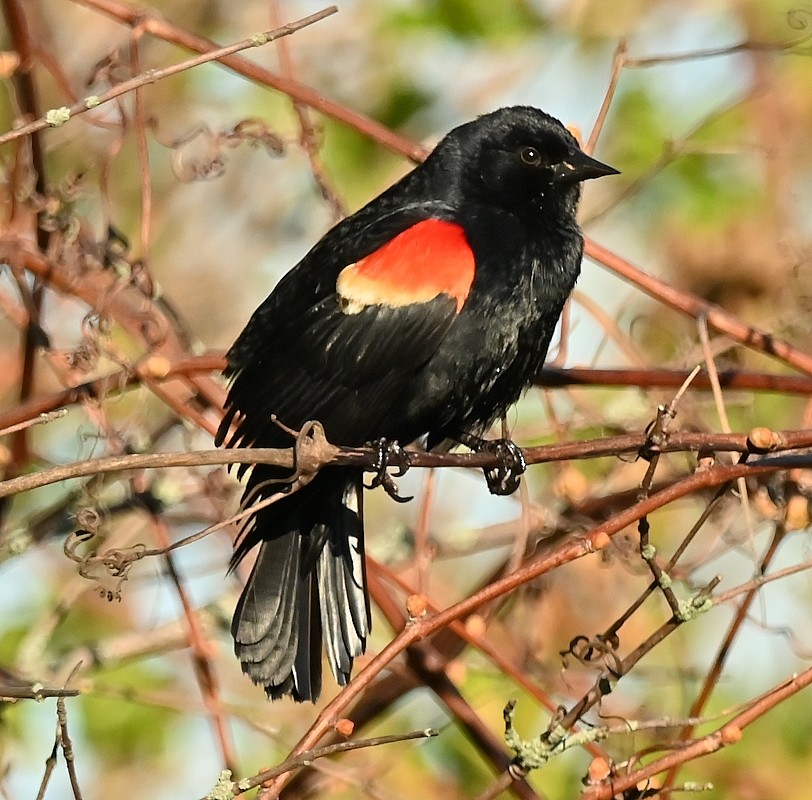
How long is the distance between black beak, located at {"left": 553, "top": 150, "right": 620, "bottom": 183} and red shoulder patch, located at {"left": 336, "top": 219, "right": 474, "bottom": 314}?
410 millimetres

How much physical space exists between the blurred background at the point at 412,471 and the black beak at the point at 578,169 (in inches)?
3.7

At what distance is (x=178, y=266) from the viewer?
14.2ft

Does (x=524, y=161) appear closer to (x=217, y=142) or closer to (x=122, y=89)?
(x=217, y=142)

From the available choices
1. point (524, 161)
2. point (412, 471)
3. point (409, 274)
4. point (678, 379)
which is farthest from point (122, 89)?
point (412, 471)

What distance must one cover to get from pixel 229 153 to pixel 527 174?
150 cm

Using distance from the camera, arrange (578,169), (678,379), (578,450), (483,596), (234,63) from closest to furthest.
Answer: (483,596) → (578,450) → (678,379) → (234,63) → (578,169)

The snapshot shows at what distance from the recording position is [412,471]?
3.88 metres

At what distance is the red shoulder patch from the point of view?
2.56 meters

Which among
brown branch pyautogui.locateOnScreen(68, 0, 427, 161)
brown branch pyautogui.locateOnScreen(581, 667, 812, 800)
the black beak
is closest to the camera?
brown branch pyautogui.locateOnScreen(581, 667, 812, 800)

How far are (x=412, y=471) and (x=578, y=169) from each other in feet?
4.12

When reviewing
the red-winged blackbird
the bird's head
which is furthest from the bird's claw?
the bird's head

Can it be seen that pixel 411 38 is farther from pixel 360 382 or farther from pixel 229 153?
pixel 360 382

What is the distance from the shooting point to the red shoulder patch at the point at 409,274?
256cm

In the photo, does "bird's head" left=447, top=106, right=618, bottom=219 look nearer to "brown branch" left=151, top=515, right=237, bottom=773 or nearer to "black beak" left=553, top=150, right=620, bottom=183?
"black beak" left=553, top=150, right=620, bottom=183
